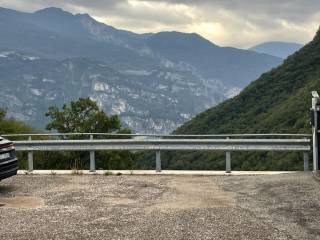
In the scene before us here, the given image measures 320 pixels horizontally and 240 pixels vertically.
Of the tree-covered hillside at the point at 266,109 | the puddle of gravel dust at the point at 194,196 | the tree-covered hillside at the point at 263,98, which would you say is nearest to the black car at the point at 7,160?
the puddle of gravel dust at the point at 194,196

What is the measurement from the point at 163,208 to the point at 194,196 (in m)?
1.23

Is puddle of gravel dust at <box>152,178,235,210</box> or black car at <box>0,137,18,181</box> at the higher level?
black car at <box>0,137,18,181</box>

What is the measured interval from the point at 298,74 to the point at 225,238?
85.3 meters

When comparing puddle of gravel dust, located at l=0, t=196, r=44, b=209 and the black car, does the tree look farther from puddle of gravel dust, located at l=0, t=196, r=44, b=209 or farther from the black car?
puddle of gravel dust, located at l=0, t=196, r=44, b=209

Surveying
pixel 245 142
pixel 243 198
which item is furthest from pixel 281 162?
pixel 243 198

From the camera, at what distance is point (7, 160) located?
33.6 feet

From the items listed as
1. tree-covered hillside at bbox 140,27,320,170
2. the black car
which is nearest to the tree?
tree-covered hillside at bbox 140,27,320,170

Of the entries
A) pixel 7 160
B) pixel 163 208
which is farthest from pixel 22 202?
pixel 163 208

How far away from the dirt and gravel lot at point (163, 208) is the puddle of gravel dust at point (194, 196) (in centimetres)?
2

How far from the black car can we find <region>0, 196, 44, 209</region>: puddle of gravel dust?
722 millimetres

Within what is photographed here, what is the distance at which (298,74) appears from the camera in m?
88.1

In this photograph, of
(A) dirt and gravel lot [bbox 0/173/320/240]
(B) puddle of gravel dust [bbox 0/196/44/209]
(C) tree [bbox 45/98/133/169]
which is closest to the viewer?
(A) dirt and gravel lot [bbox 0/173/320/240]

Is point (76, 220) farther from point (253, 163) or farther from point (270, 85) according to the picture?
point (270, 85)

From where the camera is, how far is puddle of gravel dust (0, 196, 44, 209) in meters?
8.66
